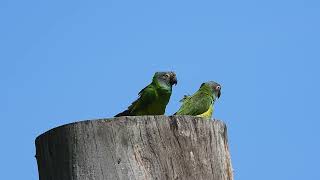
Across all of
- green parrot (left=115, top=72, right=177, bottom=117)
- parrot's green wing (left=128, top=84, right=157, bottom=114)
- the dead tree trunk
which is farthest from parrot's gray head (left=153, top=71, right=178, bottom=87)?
the dead tree trunk

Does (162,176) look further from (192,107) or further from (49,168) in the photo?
(192,107)

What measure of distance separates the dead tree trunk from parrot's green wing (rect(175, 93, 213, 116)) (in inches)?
214

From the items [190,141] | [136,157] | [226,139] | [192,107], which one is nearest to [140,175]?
[136,157]

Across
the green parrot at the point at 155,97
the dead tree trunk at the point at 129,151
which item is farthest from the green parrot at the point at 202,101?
the dead tree trunk at the point at 129,151

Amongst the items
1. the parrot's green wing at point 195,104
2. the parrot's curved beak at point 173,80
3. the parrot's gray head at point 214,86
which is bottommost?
the parrot's green wing at point 195,104

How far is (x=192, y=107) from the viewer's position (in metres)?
9.17

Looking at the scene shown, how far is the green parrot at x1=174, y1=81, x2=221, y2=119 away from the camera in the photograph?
917cm

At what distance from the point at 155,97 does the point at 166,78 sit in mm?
497

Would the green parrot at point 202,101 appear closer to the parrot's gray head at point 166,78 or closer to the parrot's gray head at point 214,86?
the parrot's gray head at point 214,86

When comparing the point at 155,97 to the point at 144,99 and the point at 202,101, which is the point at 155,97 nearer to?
the point at 144,99

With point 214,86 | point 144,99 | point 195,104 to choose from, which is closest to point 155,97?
point 144,99

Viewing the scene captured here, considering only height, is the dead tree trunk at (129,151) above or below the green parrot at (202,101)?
below

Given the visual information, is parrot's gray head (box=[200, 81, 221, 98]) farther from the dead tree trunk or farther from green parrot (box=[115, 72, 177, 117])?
the dead tree trunk

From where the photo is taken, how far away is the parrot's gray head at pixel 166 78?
977 centimetres
